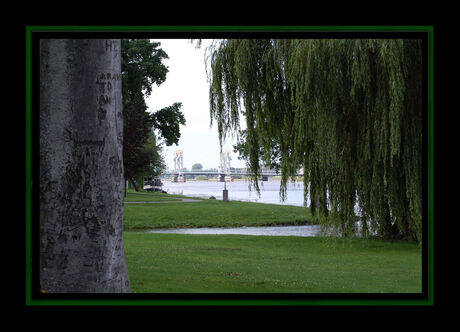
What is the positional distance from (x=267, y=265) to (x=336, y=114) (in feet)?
10.2

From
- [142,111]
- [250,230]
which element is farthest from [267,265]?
[142,111]

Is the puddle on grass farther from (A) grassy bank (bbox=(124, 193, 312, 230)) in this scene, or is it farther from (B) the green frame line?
(B) the green frame line

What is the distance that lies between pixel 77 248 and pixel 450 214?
2.97 m

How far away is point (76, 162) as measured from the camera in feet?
14.3

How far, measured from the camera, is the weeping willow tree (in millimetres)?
8602

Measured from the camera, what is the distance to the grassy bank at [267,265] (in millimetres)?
7344
